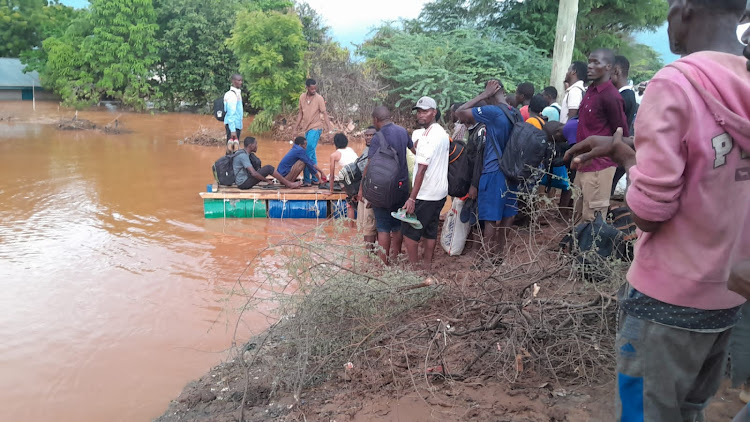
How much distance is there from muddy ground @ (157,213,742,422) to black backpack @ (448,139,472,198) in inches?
67.4

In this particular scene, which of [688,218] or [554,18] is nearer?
[688,218]

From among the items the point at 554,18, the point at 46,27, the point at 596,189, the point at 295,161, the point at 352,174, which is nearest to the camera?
the point at 596,189

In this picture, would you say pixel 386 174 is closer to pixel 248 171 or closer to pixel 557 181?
pixel 557 181

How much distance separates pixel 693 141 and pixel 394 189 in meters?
3.75

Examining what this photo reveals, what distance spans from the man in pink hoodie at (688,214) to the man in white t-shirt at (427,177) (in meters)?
3.35

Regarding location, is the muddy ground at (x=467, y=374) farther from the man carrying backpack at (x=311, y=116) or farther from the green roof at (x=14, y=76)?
the green roof at (x=14, y=76)

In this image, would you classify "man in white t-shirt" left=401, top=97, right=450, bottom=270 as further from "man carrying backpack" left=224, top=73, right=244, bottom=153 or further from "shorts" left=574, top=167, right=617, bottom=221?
"man carrying backpack" left=224, top=73, right=244, bottom=153

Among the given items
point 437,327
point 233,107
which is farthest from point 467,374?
point 233,107

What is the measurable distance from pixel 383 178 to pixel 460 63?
1003cm

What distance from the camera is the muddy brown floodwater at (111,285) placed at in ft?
14.0

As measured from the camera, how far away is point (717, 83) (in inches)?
64.2

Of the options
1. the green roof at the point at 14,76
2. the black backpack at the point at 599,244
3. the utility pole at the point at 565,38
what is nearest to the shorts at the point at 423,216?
the black backpack at the point at 599,244

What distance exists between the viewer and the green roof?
79.2 feet

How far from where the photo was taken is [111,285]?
237 inches
